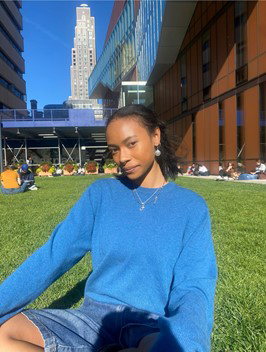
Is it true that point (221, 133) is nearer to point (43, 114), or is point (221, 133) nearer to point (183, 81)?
point (183, 81)

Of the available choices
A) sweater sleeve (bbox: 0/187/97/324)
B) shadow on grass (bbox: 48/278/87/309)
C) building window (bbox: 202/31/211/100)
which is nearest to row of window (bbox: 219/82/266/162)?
building window (bbox: 202/31/211/100)

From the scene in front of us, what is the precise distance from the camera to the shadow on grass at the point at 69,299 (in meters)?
2.68

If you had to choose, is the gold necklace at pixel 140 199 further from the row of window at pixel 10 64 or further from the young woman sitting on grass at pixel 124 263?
the row of window at pixel 10 64

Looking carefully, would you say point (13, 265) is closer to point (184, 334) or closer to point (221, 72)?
point (184, 334)

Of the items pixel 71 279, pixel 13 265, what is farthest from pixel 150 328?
pixel 13 265

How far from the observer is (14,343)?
1271 mm

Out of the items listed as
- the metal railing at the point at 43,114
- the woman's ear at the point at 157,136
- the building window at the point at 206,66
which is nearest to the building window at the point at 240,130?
the building window at the point at 206,66

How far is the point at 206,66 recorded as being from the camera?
22.7 meters

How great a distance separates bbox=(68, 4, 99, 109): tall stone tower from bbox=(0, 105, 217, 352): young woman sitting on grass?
181776mm

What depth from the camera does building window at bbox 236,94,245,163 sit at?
1817 centimetres

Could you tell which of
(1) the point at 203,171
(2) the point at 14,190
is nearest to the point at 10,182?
(2) the point at 14,190

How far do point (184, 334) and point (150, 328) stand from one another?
1.32 feet

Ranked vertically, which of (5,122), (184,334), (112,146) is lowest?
(184,334)

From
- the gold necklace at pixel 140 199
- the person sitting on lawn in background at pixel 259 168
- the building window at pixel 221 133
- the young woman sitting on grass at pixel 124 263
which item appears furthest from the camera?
the building window at pixel 221 133
